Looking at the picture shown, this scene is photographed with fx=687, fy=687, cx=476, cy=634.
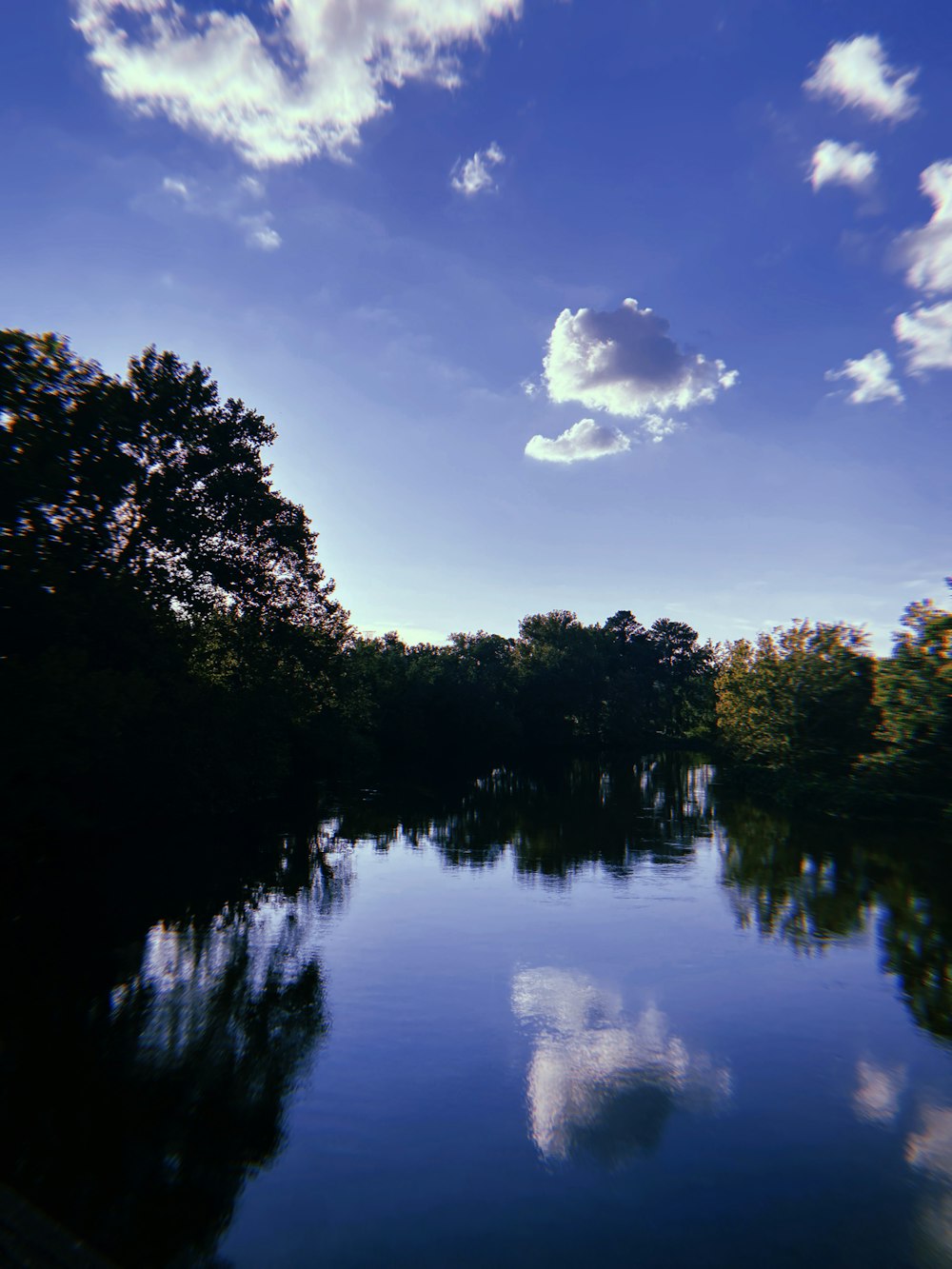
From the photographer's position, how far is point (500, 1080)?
13.0 m

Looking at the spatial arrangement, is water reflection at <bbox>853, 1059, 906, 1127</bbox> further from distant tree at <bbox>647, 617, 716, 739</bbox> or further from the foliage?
distant tree at <bbox>647, 617, 716, 739</bbox>

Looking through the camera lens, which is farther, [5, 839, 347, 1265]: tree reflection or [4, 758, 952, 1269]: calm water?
[5, 839, 347, 1265]: tree reflection

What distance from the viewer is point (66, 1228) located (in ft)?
28.5

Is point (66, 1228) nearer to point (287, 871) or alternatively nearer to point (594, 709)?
point (287, 871)

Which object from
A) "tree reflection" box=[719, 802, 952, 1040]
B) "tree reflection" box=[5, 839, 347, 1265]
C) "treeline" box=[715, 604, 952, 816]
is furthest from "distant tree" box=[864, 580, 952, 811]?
"tree reflection" box=[5, 839, 347, 1265]

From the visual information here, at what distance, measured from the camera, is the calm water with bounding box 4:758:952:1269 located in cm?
918

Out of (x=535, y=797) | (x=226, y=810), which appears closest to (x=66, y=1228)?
(x=226, y=810)

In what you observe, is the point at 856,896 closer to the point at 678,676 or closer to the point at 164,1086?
the point at 164,1086

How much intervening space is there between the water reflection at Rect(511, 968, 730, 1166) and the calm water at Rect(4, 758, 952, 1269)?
7cm

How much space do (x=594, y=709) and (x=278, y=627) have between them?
9069 cm

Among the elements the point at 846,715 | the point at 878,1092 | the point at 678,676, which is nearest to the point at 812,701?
the point at 846,715

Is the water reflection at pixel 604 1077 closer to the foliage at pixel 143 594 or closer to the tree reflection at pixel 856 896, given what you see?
the tree reflection at pixel 856 896

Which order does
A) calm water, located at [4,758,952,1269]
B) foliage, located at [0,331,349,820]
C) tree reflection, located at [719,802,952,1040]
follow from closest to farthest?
calm water, located at [4,758,952,1269]
tree reflection, located at [719,802,952,1040]
foliage, located at [0,331,349,820]

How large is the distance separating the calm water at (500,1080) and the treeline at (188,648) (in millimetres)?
7824
